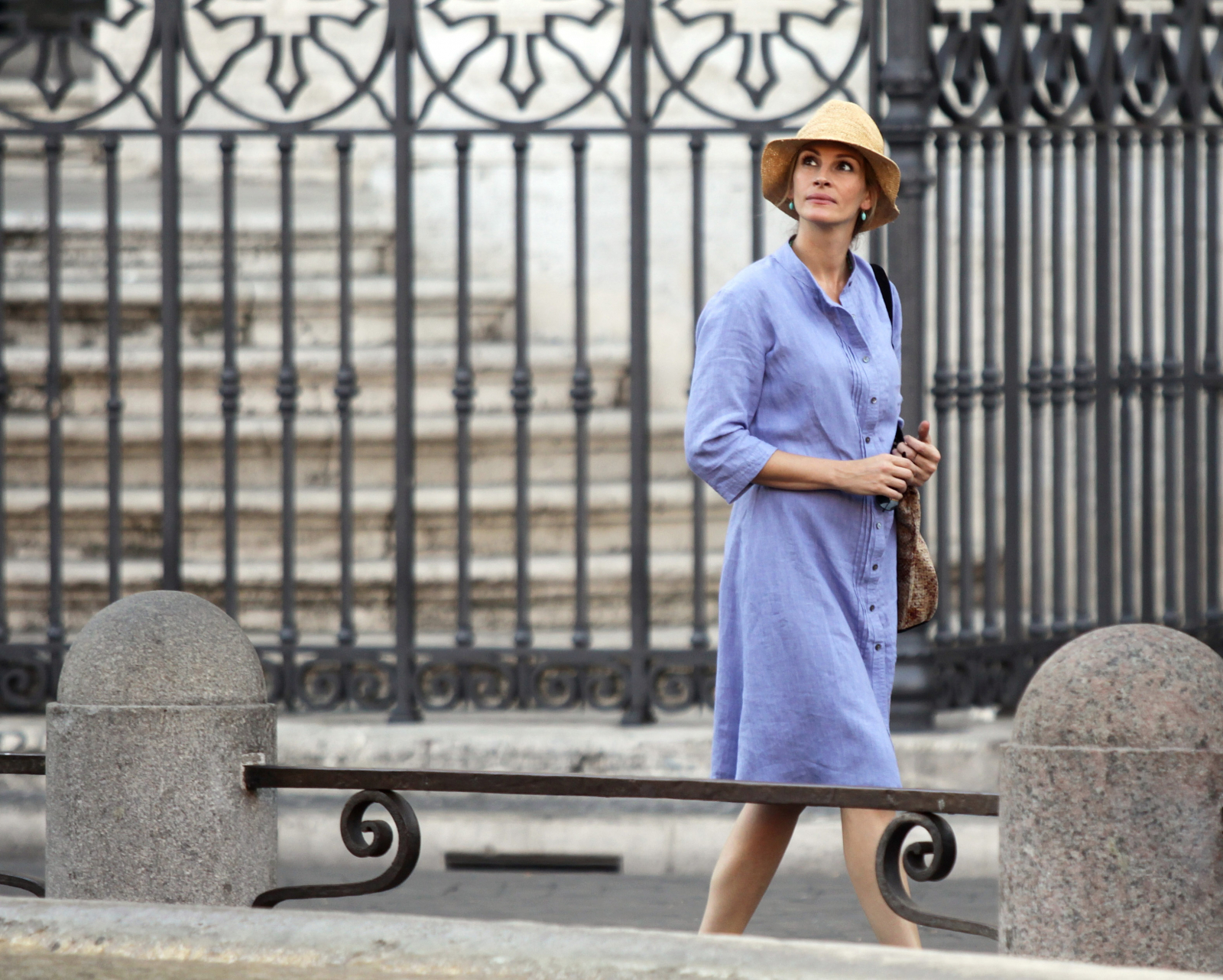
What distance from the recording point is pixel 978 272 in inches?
400

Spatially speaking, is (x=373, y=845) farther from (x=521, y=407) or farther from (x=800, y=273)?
(x=521, y=407)

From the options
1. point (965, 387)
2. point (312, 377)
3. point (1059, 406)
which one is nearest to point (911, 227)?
point (965, 387)

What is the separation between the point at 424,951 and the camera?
3336 millimetres

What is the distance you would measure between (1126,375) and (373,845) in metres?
4.38

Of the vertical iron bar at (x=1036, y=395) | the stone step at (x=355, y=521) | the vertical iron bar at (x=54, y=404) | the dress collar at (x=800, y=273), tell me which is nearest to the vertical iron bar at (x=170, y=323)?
the vertical iron bar at (x=54, y=404)

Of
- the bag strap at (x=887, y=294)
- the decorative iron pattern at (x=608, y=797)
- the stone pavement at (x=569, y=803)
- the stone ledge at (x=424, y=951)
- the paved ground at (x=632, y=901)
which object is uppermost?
the bag strap at (x=887, y=294)

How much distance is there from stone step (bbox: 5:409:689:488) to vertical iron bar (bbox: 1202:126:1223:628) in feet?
8.20

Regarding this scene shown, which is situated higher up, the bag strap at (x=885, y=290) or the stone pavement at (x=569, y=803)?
the bag strap at (x=885, y=290)

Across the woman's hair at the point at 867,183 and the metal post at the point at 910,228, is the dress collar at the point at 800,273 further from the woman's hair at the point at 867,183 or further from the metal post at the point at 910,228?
the metal post at the point at 910,228

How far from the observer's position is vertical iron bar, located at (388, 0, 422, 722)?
6.59 meters

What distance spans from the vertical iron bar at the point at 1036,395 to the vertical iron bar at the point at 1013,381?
0.19ft

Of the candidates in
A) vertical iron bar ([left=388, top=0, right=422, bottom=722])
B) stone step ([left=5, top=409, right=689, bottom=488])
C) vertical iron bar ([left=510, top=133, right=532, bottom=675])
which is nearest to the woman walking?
vertical iron bar ([left=510, top=133, right=532, bottom=675])

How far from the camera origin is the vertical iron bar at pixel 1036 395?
6898 mm

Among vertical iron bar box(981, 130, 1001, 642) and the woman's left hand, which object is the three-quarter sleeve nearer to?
the woman's left hand
